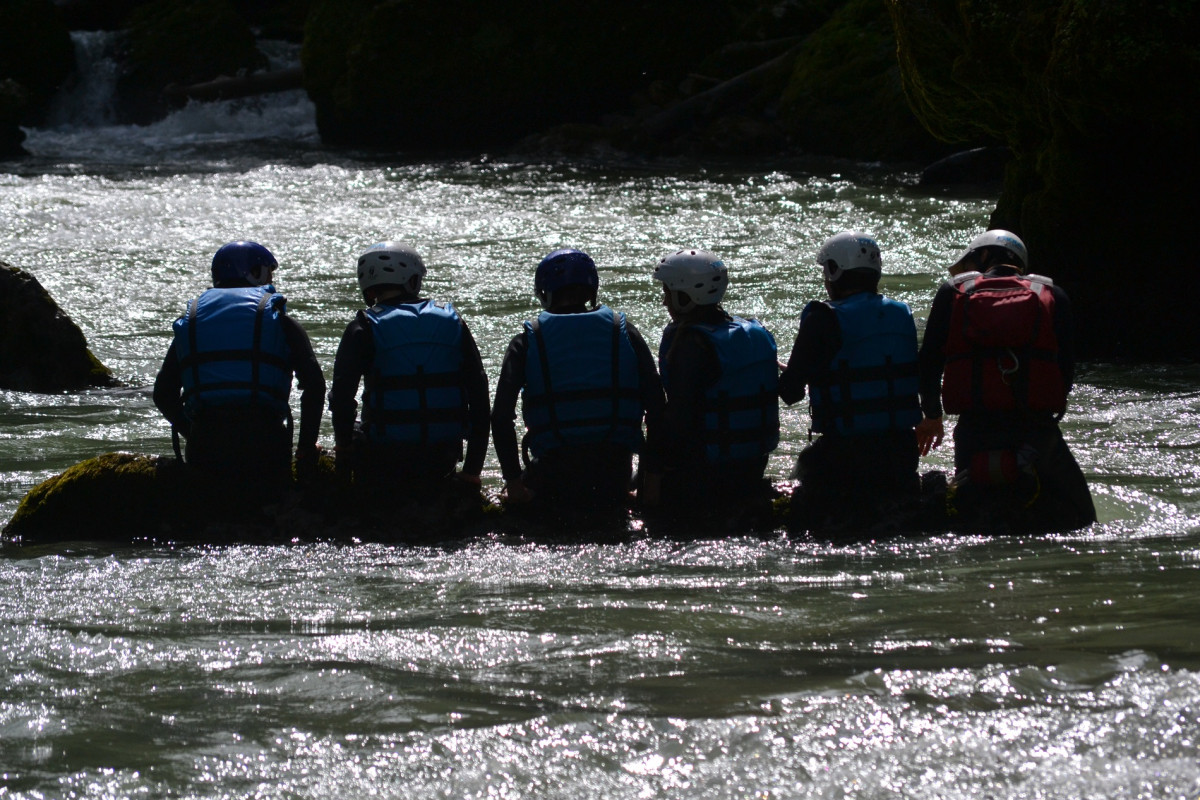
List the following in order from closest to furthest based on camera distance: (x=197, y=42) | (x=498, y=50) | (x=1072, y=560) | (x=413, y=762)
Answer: (x=413, y=762) < (x=1072, y=560) < (x=498, y=50) < (x=197, y=42)

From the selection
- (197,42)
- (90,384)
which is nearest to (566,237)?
(90,384)

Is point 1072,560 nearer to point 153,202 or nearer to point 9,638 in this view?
point 9,638

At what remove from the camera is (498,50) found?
97.9 feet

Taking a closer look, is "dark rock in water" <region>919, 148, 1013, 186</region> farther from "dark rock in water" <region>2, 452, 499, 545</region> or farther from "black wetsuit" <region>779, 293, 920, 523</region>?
"dark rock in water" <region>2, 452, 499, 545</region>

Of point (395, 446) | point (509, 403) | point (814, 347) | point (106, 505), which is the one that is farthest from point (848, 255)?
point (106, 505)

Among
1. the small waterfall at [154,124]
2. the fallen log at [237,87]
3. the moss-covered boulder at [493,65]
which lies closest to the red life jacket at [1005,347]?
the small waterfall at [154,124]

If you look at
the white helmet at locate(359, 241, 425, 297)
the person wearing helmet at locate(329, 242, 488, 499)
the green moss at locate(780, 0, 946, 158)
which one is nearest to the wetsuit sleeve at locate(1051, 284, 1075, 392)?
the person wearing helmet at locate(329, 242, 488, 499)

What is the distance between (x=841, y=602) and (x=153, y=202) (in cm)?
1820

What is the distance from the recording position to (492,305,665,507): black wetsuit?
682 cm

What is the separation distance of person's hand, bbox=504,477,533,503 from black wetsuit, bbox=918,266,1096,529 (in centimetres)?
199

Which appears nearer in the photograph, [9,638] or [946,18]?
[9,638]

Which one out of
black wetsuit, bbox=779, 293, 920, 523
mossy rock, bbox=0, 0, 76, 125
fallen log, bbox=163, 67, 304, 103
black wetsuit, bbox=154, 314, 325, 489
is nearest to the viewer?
black wetsuit, bbox=779, 293, 920, 523

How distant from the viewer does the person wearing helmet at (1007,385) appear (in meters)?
6.78

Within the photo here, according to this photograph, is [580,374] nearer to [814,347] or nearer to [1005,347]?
[814,347]
